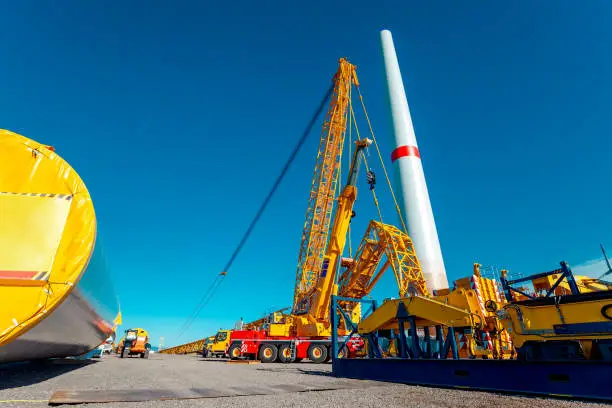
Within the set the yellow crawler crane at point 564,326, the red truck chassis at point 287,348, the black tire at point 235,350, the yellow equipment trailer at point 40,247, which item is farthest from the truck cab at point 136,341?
the yellow crawler crane at point 564,326

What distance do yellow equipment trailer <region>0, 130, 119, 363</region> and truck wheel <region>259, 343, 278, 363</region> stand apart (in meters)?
16.3

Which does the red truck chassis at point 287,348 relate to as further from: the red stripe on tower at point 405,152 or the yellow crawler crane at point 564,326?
the yellow crawler crane at point 564,326

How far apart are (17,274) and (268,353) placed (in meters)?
18.6

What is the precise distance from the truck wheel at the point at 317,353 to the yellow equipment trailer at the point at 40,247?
1674 centimetres

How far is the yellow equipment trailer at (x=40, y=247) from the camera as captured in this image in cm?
587

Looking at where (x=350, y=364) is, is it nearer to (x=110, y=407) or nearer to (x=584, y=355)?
(x=584, y=355)

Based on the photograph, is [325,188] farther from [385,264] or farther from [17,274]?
[17,274]

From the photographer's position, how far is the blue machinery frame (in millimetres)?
5961

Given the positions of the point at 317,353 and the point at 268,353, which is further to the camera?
the point at 268,353

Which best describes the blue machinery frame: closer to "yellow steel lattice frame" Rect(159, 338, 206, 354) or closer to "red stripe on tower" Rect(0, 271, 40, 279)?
"red stripe on tower" Rect(0, 271, 40, 279)

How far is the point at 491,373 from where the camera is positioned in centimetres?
734

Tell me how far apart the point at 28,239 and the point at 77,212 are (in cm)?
92

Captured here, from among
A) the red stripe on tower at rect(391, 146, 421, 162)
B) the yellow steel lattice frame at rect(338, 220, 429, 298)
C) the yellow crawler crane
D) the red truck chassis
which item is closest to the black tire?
the red truck chassis

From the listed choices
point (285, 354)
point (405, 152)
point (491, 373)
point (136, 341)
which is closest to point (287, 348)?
point (285, 354)
